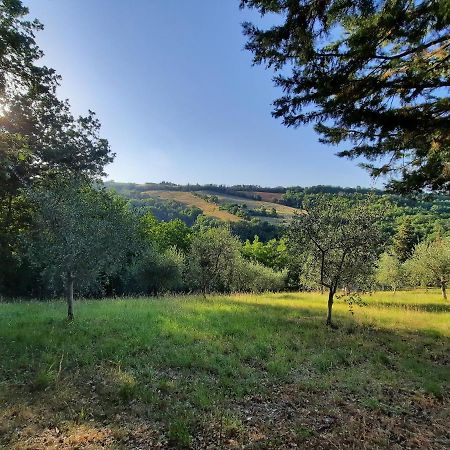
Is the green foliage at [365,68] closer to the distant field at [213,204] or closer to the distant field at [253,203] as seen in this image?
the distant field at [213,204]

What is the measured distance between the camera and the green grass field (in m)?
6.01

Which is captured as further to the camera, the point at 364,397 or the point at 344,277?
the point at 344,277

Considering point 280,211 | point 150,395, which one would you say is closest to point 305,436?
point 150,395

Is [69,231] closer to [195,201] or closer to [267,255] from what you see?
[267,255]

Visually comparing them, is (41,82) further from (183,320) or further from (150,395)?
(183,320)

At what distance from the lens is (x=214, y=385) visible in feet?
26.8

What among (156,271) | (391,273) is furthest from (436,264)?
(156,271)

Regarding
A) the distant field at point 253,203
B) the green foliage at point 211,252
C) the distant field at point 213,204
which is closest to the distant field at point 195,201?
the distant field at point 213,204

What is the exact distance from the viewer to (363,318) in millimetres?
A: 17594

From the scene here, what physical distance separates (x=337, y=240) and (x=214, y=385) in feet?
32.7

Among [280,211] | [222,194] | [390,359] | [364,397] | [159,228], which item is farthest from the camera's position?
[222,194]

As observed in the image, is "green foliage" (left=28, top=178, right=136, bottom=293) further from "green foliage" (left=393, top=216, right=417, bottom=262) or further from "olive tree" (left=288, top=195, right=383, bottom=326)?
"green foliage" (left=393, top=216, right=417, bottom=262)

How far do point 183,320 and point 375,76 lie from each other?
12366mm

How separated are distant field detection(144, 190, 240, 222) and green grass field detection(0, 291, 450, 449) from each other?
109656 millimetres
